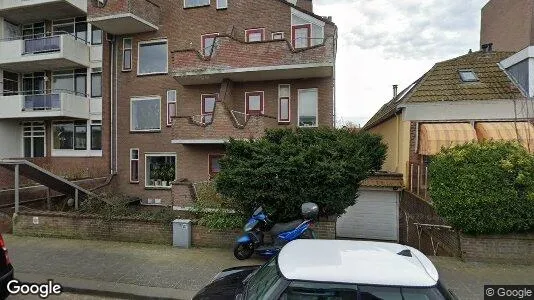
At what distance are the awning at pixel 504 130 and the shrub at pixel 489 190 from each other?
200 inches

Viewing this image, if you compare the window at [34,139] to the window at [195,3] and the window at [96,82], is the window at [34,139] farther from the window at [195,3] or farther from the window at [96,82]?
the window at [195,3]

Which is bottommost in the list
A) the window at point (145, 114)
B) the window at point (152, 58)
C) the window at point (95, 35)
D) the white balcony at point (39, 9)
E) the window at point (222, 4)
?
the window at point (145, 114)

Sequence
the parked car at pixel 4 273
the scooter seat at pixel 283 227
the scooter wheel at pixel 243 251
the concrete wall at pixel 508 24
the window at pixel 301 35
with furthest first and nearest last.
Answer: the concrete wall at pixel 508 24 < the window at pixel 301 35 < the scooter wheel at pixel 243 251 < the scooter seat at pixel 283 227 < the parked car at pixel 4 273

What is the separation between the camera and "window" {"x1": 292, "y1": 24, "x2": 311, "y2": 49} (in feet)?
47.2

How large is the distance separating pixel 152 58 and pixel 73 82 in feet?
16.7

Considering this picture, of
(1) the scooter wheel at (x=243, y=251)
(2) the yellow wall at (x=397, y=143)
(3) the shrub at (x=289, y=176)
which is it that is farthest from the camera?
(2) the yellow wall at (x=397, y=143)

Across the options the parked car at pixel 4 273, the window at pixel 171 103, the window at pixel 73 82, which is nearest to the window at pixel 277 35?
the window at pixel 171 103

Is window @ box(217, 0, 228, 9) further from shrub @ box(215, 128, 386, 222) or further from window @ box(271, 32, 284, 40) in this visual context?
shrub @ box(215, 128, 386, 222)

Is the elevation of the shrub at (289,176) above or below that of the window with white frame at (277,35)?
below

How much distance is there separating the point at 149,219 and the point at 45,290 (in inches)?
112

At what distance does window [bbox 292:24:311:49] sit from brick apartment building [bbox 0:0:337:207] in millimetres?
43

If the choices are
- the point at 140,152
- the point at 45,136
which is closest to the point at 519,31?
the point at 140,152

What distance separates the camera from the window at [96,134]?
690 inches

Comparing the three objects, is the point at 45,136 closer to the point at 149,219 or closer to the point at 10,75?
the point at 10,75
